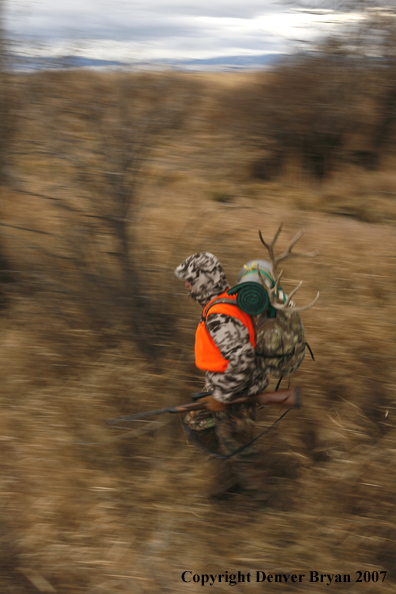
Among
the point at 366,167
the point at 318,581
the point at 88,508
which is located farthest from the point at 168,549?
the point at 366,167

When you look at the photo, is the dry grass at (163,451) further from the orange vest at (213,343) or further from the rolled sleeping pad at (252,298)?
the rolled sleeping pad at (252,298)

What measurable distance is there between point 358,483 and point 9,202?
13.0 feet

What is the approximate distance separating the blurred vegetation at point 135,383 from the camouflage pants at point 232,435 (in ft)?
0.55

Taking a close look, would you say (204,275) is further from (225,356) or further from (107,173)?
(107,173)

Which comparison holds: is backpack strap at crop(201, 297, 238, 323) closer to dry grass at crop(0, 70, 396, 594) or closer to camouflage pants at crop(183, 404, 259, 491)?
camouflage pants at crop(183, 404, 259, 491)

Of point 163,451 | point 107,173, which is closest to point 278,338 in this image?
point 163,451

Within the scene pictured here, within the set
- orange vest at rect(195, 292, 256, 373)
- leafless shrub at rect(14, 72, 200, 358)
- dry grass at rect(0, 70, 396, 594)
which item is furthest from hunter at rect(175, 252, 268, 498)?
leafless shrub at rect(14, 72, 200, 358)

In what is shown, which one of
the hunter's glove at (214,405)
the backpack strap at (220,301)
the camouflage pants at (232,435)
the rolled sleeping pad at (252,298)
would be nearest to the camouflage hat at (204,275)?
the backpack strap at (220,301)

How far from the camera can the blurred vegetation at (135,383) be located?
311 cm

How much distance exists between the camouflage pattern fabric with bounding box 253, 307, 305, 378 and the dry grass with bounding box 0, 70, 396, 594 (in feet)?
3.58

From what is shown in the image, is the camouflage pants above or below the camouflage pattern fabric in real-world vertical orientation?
below

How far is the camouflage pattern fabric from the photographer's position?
2.83m

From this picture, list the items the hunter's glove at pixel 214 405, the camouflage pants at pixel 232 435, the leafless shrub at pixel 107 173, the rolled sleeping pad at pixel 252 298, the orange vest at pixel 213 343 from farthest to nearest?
the leafless shrub at pixel 107 173, the camouflage pants at pixel 232 435, the hunter's glove at pixel 214 405, the orange vest at pixel 213 343, the rolled sleeping pad at pixel 252 298

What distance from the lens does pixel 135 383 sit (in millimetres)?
4133
